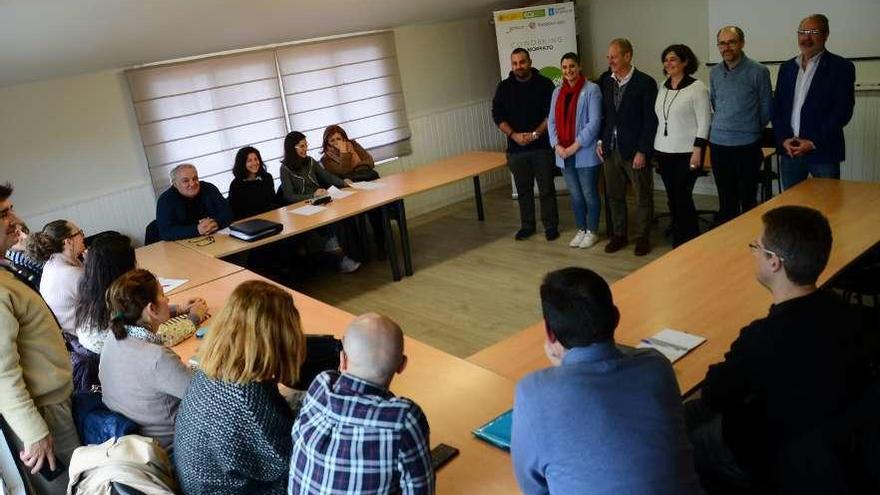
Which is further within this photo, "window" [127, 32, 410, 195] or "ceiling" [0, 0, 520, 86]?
"window" [127, 32, 410, 195]

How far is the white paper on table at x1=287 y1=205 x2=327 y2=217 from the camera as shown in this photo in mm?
5152

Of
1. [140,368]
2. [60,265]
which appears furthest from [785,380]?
[60,265]

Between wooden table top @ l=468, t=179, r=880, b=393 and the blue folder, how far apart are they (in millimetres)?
292

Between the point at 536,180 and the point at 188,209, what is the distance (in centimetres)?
267

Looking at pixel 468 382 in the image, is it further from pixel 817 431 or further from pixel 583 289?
pixel 817 431

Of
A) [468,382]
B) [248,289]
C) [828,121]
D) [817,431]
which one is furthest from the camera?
[828,121]

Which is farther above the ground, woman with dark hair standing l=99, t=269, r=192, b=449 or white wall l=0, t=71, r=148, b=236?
white wall l=0, t=71, r=148, b=236

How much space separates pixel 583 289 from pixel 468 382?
865mm

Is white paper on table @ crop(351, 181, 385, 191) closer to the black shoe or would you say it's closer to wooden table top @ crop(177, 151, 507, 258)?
wooden table top @ crop(177, 151, 507, 258)

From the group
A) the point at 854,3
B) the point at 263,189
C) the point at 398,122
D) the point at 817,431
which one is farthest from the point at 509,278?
the point at 817,431

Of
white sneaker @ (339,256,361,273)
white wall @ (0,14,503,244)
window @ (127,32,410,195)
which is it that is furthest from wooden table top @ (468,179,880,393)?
white wall @ (0,14,503,244)

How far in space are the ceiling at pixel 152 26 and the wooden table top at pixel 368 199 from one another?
4.60 ft

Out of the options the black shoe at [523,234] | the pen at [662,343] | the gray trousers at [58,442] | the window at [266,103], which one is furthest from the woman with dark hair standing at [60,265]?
the black shoe at [523,234]

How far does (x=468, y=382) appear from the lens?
2.44m
